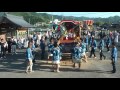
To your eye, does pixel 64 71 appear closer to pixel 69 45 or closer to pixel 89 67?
pixel 89 67

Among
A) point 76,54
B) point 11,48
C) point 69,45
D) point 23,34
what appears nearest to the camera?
point 76,54

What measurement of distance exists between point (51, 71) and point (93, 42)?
6.85m

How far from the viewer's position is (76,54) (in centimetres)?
1706

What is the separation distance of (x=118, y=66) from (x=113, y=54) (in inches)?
110

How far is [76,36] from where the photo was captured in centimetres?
2216

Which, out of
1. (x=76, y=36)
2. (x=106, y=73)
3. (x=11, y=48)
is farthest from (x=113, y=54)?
(x=11, y=48)

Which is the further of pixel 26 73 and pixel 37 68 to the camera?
pixel 37 68

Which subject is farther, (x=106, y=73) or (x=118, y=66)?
(x=118, y=66)

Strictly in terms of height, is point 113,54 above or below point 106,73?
Answer: above
